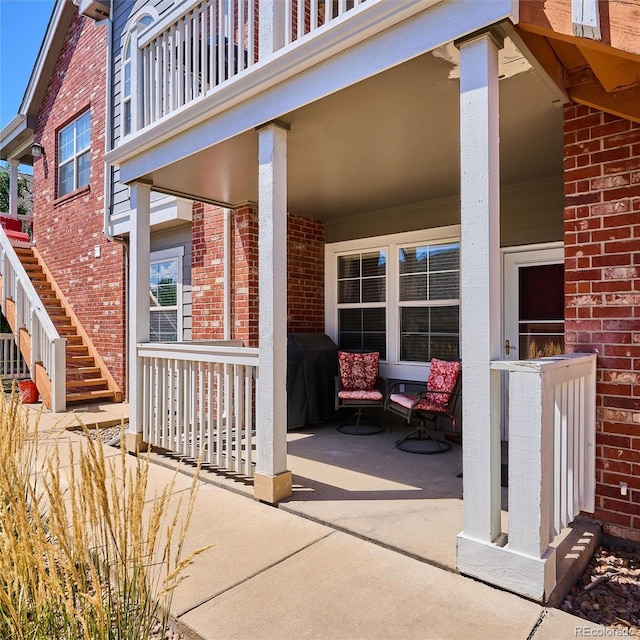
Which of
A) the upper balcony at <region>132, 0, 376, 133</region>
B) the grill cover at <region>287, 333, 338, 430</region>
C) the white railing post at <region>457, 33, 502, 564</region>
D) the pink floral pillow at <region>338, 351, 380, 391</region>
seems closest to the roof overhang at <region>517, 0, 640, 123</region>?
the white railing post at <region>457, 33, 502, 564</region>

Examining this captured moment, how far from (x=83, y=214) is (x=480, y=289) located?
25.8 feet

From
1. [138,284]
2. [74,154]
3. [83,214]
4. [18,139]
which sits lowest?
[138,284]

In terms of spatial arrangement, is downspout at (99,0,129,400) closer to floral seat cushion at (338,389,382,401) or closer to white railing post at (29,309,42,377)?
white railing post at (29,309,42,377)

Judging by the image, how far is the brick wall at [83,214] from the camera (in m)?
7.59

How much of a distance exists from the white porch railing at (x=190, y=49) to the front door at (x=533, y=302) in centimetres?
276

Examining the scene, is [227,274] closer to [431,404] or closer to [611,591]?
[431,404]

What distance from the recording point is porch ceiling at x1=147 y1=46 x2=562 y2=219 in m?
2.82

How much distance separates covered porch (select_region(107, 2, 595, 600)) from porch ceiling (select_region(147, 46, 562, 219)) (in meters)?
0.02

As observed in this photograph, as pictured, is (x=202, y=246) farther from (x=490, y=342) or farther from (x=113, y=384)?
(x=490, y=342)

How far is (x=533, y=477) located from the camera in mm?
2059

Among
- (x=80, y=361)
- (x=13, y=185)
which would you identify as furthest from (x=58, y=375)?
(x=13, y=185)

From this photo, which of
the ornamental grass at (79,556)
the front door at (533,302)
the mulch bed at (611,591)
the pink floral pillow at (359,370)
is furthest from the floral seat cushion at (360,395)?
the ornamental grass at (79,556)

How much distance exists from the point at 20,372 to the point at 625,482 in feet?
30.8

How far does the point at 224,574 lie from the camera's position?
7.73 feet
